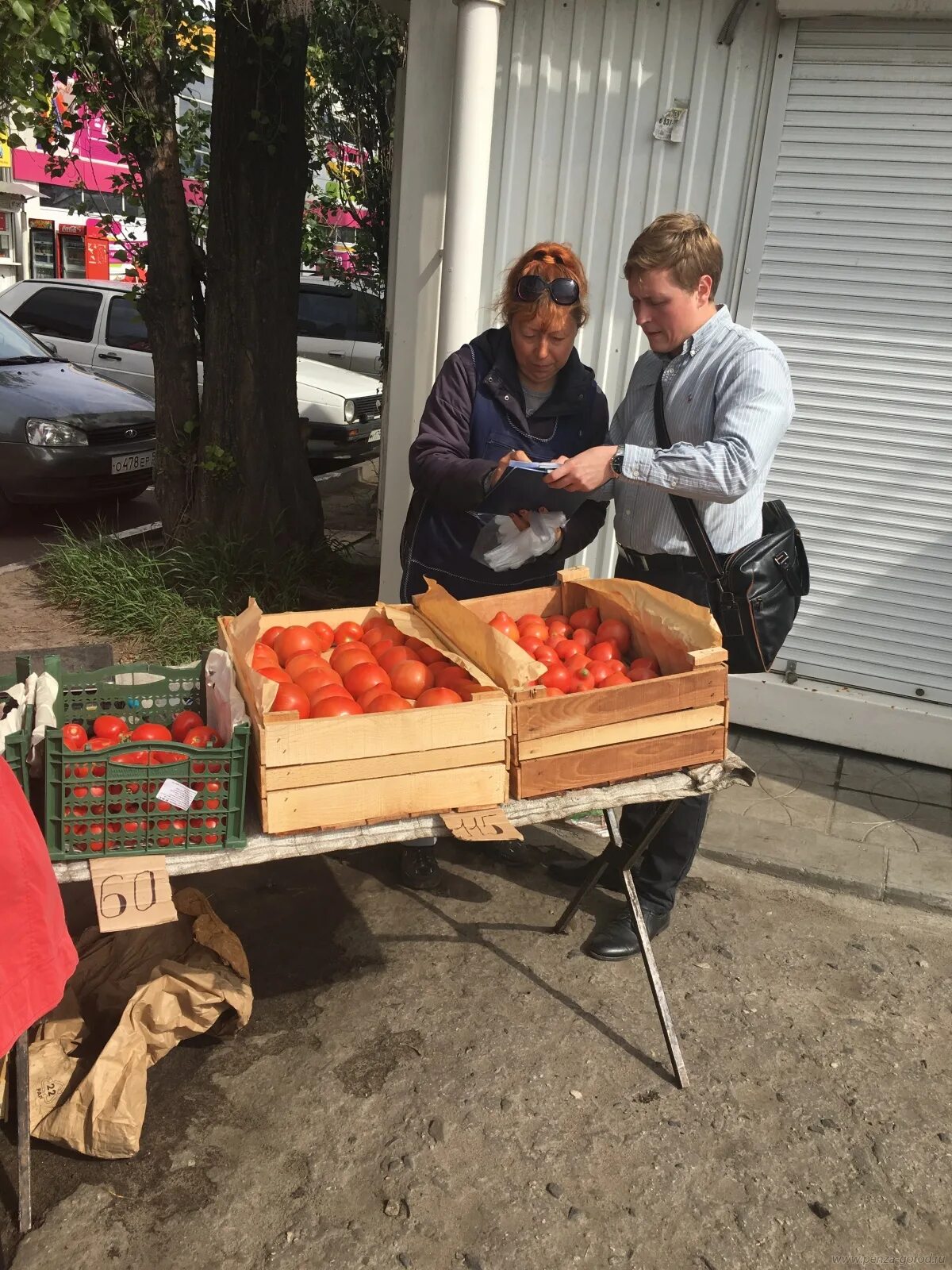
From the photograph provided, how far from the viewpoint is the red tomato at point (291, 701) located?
2467 mm

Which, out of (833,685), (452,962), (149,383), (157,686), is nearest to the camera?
(157,686)

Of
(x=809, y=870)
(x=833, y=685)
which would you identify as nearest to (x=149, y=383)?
(x=833, y=685)

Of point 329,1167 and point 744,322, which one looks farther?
point 744,322

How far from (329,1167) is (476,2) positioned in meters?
4.31

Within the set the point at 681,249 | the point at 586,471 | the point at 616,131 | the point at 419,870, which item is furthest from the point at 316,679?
the point at 616,131

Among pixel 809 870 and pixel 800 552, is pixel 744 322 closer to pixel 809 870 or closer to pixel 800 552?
pixel 800 552

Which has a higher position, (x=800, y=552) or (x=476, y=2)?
(x=476, y=2)

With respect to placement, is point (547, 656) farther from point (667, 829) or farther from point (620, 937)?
point (620, 937)

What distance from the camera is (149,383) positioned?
10898 mm

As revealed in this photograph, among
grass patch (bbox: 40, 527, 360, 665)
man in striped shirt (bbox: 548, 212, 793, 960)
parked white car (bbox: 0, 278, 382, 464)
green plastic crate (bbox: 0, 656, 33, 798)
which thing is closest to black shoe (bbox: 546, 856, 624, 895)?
man in striped shirt (bbox: 548, 212, 793, 960)

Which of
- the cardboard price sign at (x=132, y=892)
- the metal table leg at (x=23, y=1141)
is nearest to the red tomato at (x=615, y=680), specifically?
the cardboard price sign at (x=132, y=892)

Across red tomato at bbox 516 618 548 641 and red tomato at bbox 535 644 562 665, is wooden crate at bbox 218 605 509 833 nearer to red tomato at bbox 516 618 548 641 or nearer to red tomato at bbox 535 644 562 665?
red tomato at bbox 535 644 562 665

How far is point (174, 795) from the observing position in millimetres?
2256

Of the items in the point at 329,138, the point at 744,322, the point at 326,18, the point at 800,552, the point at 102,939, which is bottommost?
the point at 102,939
